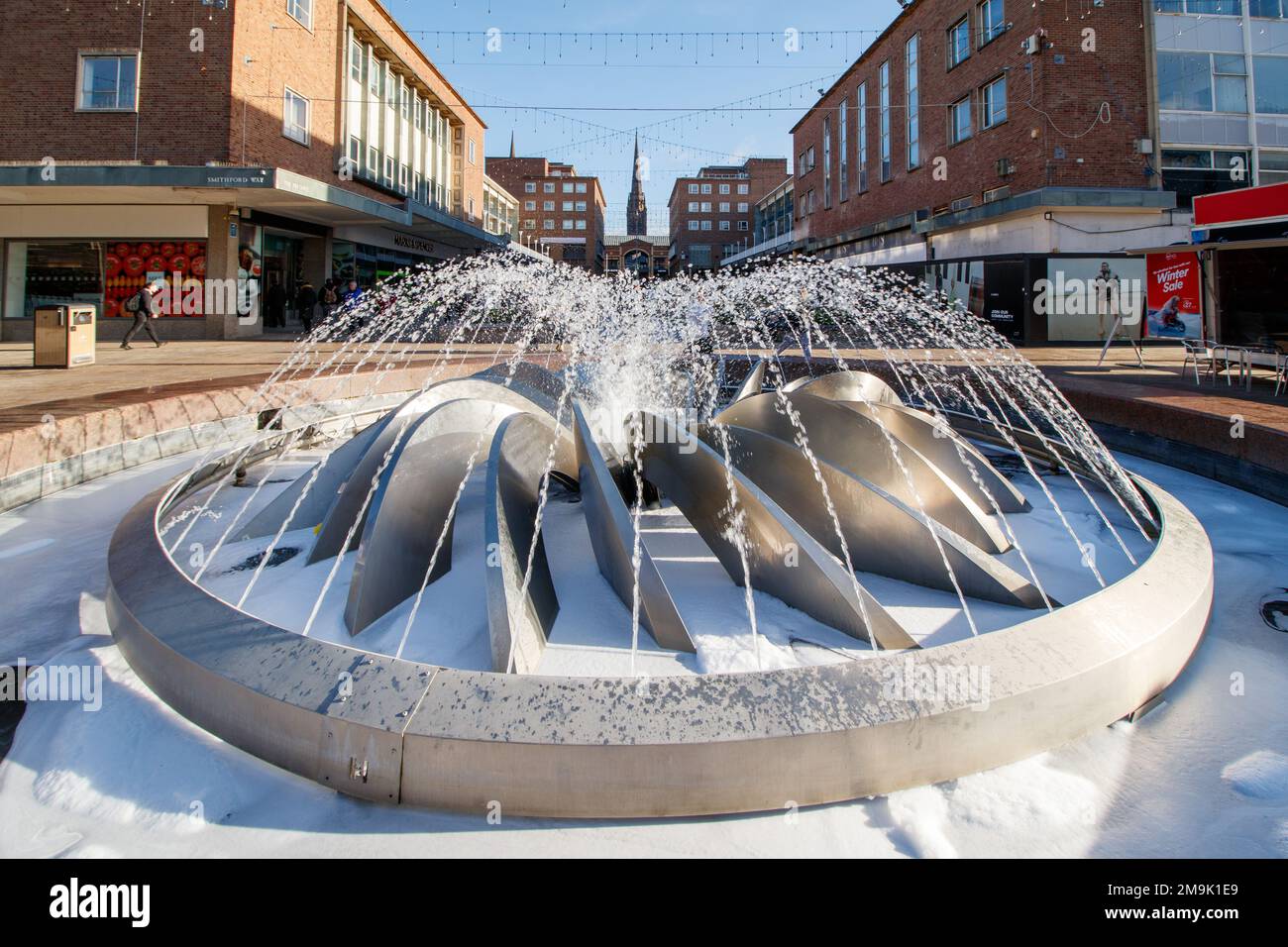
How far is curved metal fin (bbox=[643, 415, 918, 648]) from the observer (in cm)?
310

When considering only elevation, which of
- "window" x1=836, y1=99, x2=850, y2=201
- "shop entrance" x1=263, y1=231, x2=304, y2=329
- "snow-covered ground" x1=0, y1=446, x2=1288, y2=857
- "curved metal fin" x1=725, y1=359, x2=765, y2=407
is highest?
"window" x1=836, y1=99, x2=850, y2=201

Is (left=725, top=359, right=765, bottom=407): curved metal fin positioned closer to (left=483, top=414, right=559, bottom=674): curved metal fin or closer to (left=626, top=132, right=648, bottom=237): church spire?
(left=483, top=414, right=559, bottom=674): curved metal fin

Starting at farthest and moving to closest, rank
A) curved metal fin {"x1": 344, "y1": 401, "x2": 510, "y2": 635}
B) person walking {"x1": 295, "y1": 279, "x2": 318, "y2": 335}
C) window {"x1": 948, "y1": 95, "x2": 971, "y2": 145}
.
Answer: window {"x1": 948, "y1": 95, "x2": 971, "y2": 145}
person walking {"x1": 295, "y1": 279, "x2": 318, "y2": 335}
curved metal fin {"x1": 344, "y1": 401, "x2": 510, "y2": 635}

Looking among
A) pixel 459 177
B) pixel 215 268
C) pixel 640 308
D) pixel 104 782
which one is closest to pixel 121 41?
pixel 215 268


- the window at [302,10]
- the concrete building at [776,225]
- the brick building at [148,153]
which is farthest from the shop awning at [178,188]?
the concrete building at [776,225]

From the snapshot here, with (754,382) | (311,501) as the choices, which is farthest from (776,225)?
(311,501)

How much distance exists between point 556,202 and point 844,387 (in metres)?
109

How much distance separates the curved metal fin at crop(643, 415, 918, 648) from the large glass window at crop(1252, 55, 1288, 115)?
1220 inches

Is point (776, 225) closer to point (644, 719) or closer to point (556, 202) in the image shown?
point (556, 202)

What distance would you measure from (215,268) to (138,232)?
2.35 metres

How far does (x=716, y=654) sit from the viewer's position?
3.03 meters

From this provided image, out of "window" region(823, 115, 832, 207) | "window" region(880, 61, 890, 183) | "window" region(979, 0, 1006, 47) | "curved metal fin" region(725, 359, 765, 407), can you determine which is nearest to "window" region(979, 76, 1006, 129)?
"window" region(979, 0, 1006, 47)

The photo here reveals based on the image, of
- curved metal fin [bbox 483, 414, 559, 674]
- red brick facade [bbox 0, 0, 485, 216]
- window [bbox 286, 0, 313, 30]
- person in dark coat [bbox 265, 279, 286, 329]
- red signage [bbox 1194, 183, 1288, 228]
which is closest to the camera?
curved metal fin [bbox 483, 414, 559, 674]

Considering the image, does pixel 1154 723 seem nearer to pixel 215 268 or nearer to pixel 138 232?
pixel 215 268
